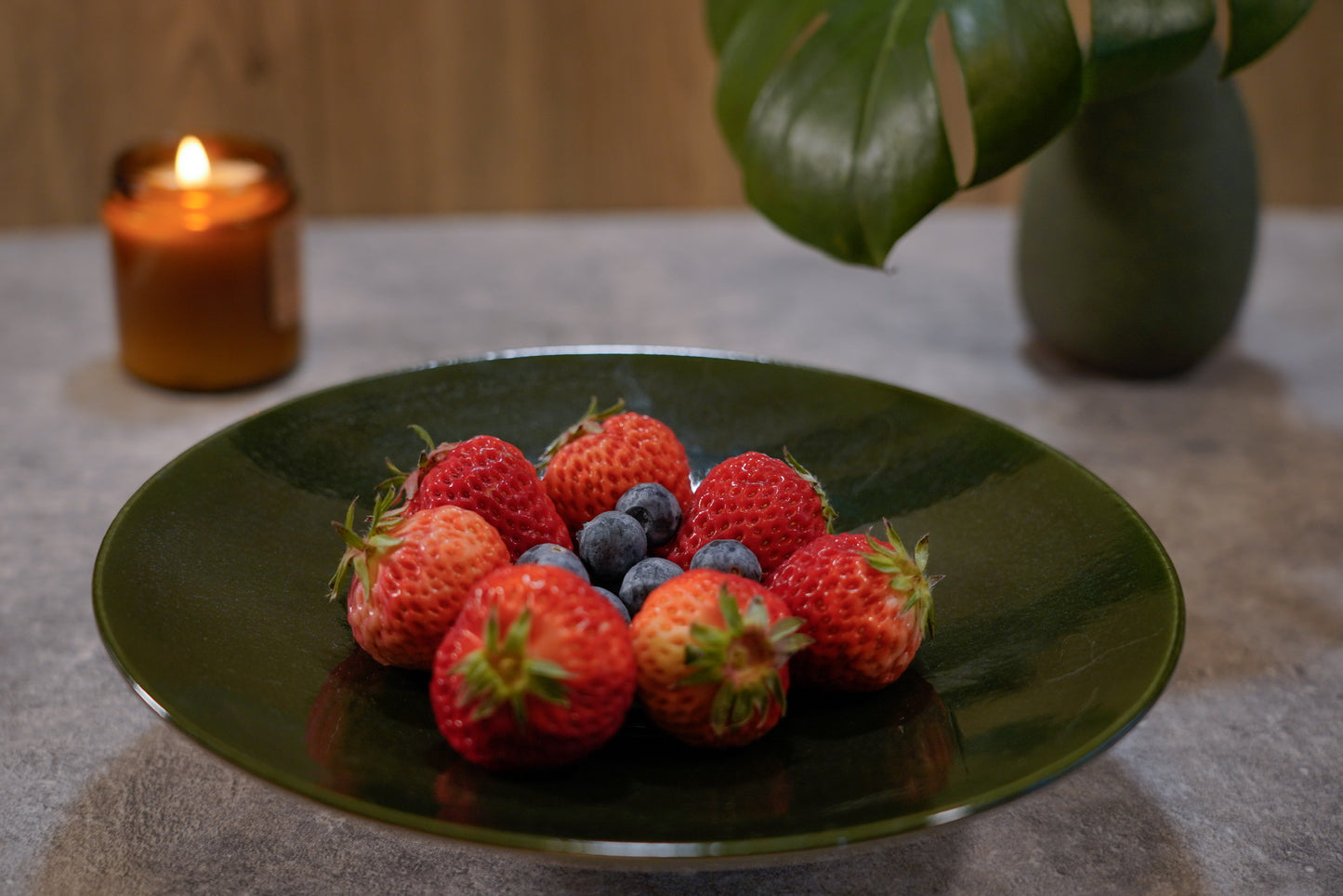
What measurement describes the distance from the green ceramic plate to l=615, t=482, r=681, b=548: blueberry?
0.41 feet

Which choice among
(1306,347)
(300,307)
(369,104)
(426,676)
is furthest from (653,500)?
(369,104)

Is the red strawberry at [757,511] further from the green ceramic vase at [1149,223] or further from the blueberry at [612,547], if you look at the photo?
the green ceramic vase at [1149,223]

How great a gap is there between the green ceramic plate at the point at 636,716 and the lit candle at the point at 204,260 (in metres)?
0.38

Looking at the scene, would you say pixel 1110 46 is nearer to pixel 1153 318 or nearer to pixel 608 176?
pixel 1153 318

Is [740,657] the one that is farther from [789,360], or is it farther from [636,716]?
[789,360]

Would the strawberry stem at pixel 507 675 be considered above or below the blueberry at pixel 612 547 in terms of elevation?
above

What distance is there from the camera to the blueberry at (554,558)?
0.64 m

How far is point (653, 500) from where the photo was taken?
28.3 inches

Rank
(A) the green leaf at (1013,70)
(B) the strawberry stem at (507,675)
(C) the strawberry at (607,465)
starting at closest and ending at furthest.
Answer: (B) the strawberry stem at (507,675) → (C) the strawberry at (607,465) → (A) the green leaf at (1013,70)

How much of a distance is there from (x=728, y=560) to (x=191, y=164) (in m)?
0.77

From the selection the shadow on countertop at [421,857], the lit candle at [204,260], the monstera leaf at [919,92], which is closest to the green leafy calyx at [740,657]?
the shadow on countertop at [421,857]

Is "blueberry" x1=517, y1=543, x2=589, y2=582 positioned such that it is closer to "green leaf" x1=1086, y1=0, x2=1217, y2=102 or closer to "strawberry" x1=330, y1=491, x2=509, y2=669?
"strawberry" x1=330, y1=491, x2=509, y2=669

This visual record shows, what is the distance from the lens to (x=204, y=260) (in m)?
1.17

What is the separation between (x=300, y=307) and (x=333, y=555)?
1.93ft
